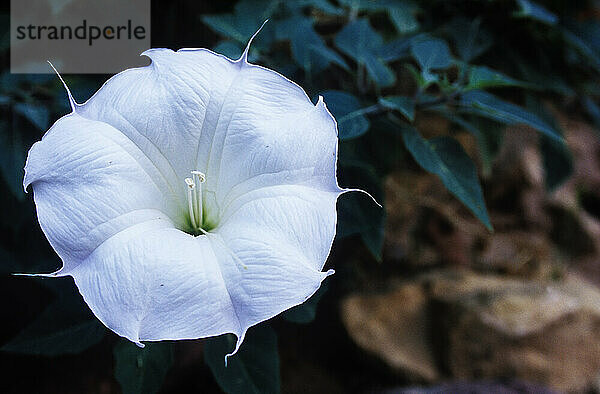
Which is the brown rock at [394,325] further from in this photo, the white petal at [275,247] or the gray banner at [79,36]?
the white petal at [275,247]

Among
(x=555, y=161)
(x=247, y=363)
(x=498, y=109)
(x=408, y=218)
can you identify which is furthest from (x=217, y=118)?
(x=408, y=218)

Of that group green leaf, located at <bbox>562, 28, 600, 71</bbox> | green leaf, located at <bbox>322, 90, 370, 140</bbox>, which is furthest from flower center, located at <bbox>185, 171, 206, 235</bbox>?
green leaf, located at <bbox>562, 28, 600, 71</bbox>

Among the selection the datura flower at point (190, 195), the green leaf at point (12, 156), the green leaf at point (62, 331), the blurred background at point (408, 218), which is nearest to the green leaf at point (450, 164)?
the blurred background at point (408, 218)

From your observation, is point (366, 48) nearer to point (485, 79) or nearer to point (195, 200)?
point (485, 79)

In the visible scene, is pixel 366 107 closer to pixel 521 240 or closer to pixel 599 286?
pixel 521 240

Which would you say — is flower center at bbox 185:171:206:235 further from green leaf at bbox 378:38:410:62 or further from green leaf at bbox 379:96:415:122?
green leaf at bbox 378:38:410:62

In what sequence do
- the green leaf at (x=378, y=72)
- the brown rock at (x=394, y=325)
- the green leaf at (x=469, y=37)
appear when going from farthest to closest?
the brown rock at (x=394, y=325) → the green leaf at (x=469, y=37) → the green leaf at (x=378, y=72)
